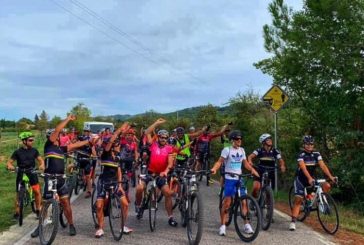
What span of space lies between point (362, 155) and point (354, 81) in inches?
87.5

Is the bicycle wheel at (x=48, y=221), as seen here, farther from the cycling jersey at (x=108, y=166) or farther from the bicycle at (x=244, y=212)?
the bicycle at (x=244, y=212)

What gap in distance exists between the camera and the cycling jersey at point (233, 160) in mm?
9422

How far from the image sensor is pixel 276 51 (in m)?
16.4

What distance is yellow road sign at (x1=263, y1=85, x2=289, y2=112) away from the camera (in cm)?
1475

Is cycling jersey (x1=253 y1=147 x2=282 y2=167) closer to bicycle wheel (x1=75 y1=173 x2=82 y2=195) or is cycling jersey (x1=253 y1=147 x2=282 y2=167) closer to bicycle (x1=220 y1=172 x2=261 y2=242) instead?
bicycle (x1=220 y1=172 x2=261 y2=242)

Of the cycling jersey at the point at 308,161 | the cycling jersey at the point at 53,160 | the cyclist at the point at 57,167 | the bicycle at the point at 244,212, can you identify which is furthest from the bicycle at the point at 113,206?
the cycling jersey at the point at 308,161

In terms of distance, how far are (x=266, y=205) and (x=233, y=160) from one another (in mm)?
1272

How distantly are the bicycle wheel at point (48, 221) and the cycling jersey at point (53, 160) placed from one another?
0.90 meters

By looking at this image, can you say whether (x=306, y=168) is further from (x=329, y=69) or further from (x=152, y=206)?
(x=329, y=69)

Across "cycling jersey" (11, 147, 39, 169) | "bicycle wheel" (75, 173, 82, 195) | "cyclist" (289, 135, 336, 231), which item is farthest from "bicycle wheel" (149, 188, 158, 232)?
"bicycle wheel" (75, 173, 82, 195)

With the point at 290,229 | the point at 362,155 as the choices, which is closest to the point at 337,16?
the point at 362,155

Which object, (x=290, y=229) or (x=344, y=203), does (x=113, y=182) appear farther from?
(x=344, y=203)

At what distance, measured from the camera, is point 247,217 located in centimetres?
885

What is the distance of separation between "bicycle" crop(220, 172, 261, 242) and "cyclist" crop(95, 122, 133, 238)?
2.03 metres
